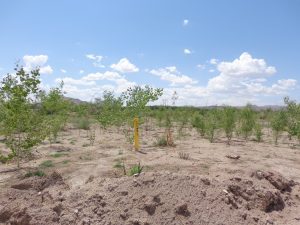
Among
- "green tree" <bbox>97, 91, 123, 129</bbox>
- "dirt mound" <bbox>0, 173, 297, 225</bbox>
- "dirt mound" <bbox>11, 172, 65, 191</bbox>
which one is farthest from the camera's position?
"green tree" <bbox>97, 91, 123, 129</bbox>

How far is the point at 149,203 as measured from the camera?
18.8 feet

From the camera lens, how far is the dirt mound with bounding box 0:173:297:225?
563 centimetres

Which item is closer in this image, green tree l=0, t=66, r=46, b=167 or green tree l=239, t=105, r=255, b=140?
green tree l=0, t=66, r=46, b=167

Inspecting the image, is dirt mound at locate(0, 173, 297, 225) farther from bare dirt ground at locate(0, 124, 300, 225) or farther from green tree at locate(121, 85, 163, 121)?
green tree at locate(121, 85, 163, 121)

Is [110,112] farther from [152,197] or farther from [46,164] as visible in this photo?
[152,197]

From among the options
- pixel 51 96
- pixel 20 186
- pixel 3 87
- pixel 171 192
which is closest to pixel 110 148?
pixel 3 87

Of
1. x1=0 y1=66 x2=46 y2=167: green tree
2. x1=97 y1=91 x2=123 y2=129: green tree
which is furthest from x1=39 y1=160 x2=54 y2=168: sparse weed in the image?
x1=97 y1=91 x2=123 y2=129: green tree

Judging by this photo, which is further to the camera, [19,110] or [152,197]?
[19,110]

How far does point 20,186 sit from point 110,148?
5408 millimetres

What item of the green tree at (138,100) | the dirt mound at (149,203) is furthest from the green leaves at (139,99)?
the dirt mound at (149,203)

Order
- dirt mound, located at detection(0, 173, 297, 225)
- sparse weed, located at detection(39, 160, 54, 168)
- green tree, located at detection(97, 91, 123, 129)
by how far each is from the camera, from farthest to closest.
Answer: green tree, located at detection(97, 91, 123, 129) → sparse weed, located at detection(39, 160, 54, 168) → dirt mound, located at detection(0, 173, 297, 225)

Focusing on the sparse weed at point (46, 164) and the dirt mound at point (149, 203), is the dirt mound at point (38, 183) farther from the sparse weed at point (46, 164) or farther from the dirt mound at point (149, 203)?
the sparse weed at point (46, 164)

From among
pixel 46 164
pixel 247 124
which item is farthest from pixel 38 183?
pixel 247 124

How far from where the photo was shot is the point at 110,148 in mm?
12367
